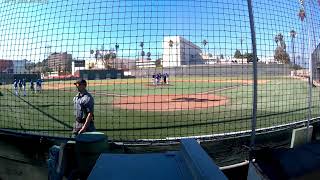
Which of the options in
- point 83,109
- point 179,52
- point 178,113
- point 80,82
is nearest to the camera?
point 179,52

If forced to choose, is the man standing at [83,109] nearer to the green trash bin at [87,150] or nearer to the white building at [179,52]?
the green trash bin at [87,150]

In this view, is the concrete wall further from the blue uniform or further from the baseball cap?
the blue uniform

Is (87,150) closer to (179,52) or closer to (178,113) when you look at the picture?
(179,52)

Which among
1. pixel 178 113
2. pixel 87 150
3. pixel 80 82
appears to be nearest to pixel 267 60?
pixel 87 150

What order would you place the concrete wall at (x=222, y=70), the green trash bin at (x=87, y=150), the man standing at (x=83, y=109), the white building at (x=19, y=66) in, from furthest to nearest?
1. the man standing at (x=83, y=109)
2. the white building at (x=19, y=66)
3. the green trash bin at (x=87, y=150)
4. the concrete wall at (x=222, y=70)

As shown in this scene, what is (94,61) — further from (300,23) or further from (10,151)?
(300,23)

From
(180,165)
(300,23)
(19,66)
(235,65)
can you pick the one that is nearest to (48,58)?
(19,66)

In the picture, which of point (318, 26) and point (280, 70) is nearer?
point (280, 70)

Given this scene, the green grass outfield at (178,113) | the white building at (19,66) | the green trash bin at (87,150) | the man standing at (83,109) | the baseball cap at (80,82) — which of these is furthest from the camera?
the man standing at (83,109)

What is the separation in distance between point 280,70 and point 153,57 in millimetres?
1233

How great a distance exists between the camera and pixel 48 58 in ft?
12.8

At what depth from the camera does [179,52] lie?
11.4 ft

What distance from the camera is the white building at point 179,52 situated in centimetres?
342

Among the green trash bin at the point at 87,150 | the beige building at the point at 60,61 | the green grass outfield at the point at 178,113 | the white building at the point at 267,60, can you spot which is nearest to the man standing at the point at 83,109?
the green grass outfield at the point at 178,113
